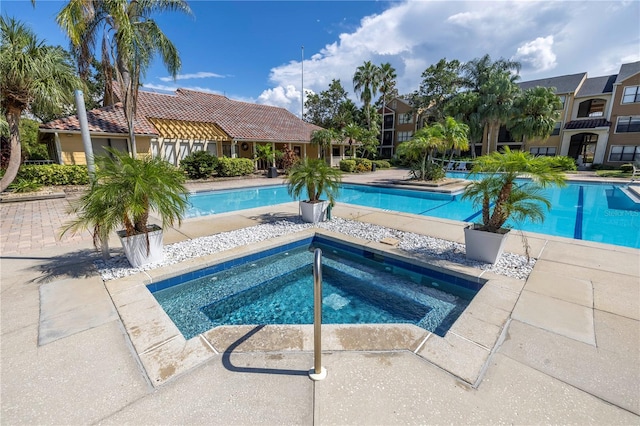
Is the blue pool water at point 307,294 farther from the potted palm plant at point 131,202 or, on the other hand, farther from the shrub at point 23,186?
the shrub at point 23,186

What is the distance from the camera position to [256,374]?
234cm

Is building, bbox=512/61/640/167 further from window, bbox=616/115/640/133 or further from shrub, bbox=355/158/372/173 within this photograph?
shrub, bbox=355/158/372/173

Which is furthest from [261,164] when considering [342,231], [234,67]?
[342,231]

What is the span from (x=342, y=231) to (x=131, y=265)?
4277 millimetres

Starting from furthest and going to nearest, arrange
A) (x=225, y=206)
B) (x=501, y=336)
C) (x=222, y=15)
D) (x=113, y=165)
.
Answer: (x=222, y=15) < (x=225, y=206) < (x=113, y=165) < (x=501, y=336)

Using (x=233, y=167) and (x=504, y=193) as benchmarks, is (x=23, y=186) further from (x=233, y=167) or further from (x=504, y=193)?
(x=504, y=193)

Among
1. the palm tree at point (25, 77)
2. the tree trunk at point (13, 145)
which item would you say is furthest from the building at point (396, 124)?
the tree trunk at point (13, 145)

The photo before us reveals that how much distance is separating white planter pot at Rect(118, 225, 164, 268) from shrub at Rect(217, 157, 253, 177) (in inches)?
546

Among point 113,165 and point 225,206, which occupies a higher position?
point 113,165

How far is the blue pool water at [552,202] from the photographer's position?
775 cm

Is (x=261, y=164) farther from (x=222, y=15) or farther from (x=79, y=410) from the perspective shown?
(x=79, y=410)

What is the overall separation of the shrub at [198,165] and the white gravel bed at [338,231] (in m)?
11.8

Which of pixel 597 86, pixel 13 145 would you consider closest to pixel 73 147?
pixel 13 145

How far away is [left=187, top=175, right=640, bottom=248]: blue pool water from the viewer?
7750 mm
